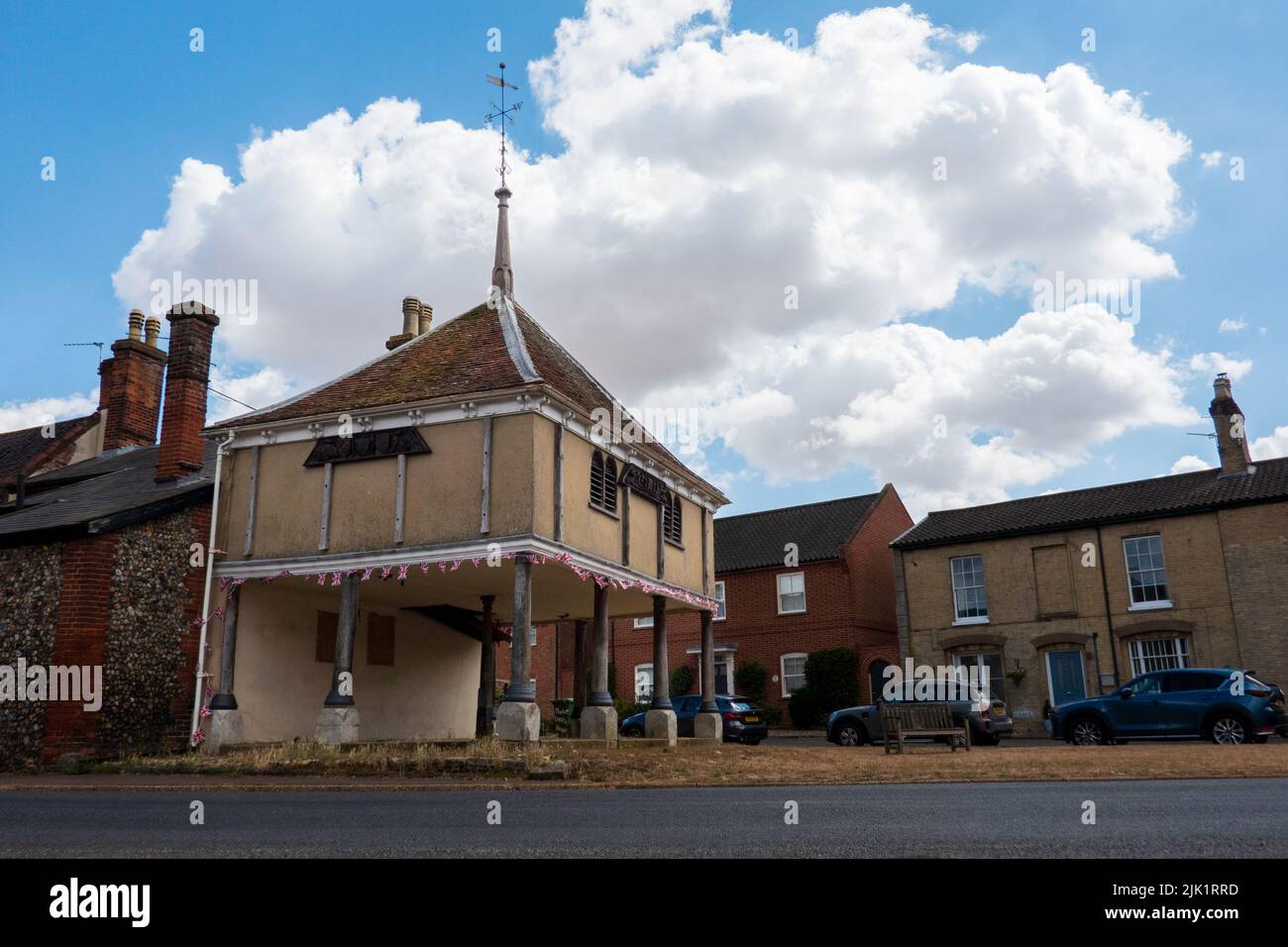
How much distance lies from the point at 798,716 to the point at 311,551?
2207 centimetres

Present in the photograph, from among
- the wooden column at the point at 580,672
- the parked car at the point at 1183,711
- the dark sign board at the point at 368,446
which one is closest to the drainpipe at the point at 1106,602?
the parked car at the point at 1183,711

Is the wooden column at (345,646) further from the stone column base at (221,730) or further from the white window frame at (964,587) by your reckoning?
the white window frame at (964,587)

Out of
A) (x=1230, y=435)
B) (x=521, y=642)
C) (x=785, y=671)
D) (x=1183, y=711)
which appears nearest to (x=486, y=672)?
(x=521, y=642)

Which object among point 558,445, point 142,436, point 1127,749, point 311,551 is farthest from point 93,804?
point 142,436

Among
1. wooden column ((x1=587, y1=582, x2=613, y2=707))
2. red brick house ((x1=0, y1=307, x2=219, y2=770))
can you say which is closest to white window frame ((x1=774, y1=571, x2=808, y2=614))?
wooden column ((x1=587, y1=582, x2=613, y2=707))

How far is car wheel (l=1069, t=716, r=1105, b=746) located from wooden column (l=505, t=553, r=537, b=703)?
39.4ft

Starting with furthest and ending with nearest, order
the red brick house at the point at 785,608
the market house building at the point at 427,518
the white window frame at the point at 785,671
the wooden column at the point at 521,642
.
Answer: the red brick house at the point at 785,608, the white window frame at the point at 785,671, the market house building at the point at 427,518, the wooden column at the point at 521,642

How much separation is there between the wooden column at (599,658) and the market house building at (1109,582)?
17.8 meters

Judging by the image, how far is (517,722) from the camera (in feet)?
48.5

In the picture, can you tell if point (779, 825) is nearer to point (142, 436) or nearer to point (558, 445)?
point (558, 445)

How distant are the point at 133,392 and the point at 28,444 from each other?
3.80 metres

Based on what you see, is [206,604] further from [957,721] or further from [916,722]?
[957,721]

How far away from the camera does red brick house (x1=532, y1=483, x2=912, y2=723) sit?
36.5 metres

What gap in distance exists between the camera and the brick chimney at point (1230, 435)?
31047mm
